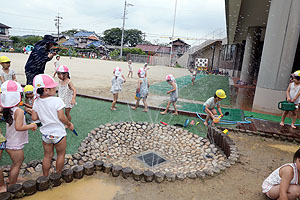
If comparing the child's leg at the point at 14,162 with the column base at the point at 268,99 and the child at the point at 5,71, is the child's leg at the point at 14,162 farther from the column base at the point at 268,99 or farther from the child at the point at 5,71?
the column base at the point at 268,99

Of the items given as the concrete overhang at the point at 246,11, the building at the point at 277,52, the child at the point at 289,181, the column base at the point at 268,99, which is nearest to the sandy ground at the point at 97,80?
the column base at the point at 268,99

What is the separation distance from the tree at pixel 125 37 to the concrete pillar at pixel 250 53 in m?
47.0

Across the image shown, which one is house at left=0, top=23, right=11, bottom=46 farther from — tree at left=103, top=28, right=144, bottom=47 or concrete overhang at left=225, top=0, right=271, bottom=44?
concrete overhang at left=225, top=0, right=271, bottom=44

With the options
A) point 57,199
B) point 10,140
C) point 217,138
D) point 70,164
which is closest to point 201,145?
point 217,138

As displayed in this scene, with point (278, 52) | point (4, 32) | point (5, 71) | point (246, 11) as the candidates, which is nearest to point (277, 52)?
point (278, 52)

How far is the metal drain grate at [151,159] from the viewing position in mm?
4637

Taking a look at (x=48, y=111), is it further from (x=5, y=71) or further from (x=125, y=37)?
(x=125, y=37)

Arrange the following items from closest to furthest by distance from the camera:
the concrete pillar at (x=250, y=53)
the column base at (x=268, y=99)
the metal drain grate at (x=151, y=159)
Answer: the metal drain grate at (x=151, y=159)
the column base at (x=268, y=99)
the concrete pillar at (x=250, y=53)

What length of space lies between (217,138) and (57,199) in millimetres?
3789

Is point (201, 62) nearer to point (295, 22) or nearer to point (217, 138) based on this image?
point (295, 22)

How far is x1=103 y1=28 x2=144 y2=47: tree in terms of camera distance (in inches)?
2345

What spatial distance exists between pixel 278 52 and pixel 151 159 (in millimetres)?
6053

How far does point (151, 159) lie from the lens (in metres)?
4.81

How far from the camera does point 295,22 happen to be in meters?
7.29
